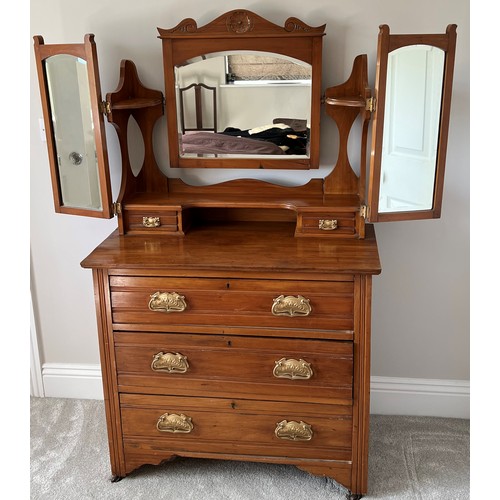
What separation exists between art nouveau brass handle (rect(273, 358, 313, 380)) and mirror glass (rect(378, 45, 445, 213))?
1.80ft

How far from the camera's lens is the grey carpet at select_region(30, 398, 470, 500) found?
2133 mm

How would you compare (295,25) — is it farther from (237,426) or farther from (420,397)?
(420,397)

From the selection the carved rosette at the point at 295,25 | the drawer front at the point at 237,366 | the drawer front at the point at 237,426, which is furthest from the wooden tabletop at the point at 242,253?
the carved rosette at the point at 295,25

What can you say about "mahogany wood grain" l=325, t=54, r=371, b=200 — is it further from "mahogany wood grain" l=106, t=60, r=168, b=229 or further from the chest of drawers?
"mahogany wood grain" l=106, t=60, r=168, b=229

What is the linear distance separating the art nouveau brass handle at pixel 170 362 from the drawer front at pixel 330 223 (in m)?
0.58

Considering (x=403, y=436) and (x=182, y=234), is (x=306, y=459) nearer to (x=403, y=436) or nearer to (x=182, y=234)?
(x=403, y=436)

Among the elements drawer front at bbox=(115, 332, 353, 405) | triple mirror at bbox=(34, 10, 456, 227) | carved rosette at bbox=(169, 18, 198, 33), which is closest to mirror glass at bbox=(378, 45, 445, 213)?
triple mirror at bbox=(34, 10, 456, 227)

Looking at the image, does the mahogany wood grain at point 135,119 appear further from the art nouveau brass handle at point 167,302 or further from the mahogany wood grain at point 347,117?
the mahogany wood grain at point 347,117

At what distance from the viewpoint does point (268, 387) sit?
6.61ft

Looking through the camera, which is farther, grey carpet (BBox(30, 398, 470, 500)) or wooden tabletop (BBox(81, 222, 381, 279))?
grey carpet (BBox(30, 398, 470, 500))

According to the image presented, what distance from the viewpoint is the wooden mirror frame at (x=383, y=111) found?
181cm
